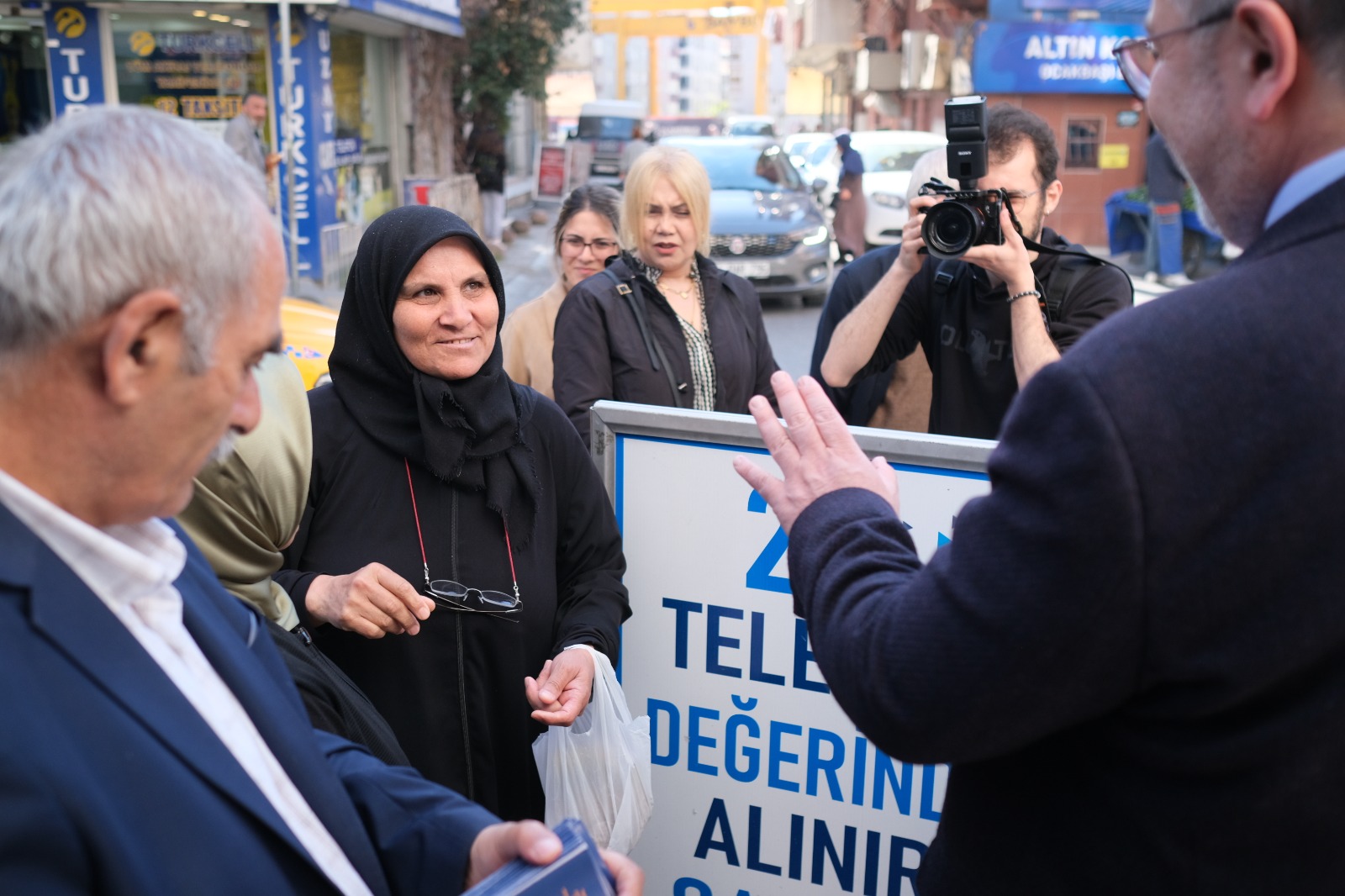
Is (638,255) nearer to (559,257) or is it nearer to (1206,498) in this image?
(559,257)

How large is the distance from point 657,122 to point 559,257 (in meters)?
50.9

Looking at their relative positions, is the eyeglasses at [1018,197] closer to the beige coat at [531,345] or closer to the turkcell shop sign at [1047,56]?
the beige coat at [531,345]

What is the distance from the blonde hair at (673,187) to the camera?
4.05 meters

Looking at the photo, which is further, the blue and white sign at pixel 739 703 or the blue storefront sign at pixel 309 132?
the blue storefront sign at pixel 309 132

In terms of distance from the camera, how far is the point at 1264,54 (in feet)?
A: 3.53

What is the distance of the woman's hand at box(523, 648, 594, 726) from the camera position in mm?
2152

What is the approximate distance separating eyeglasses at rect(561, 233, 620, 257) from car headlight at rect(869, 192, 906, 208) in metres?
10.9

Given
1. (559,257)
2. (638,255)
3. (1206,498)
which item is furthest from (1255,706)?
(559,257)

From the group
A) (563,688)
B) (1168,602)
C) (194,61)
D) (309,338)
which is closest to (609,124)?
(194,61)

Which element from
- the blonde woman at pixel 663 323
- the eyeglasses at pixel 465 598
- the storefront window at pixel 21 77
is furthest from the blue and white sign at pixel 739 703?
the storefront window at pixel 21 77

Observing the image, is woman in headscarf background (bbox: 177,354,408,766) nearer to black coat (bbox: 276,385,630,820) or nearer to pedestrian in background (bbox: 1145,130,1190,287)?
black coat (bbox: 276,385,630,820)

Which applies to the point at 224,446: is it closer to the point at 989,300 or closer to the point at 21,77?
the point at 989,300

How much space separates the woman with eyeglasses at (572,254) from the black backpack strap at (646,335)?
58 cm

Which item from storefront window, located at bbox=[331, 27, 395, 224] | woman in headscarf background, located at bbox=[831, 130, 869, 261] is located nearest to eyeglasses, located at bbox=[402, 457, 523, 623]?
woman in headscarf background, located at bbox=[831, 130, 869, 261]
